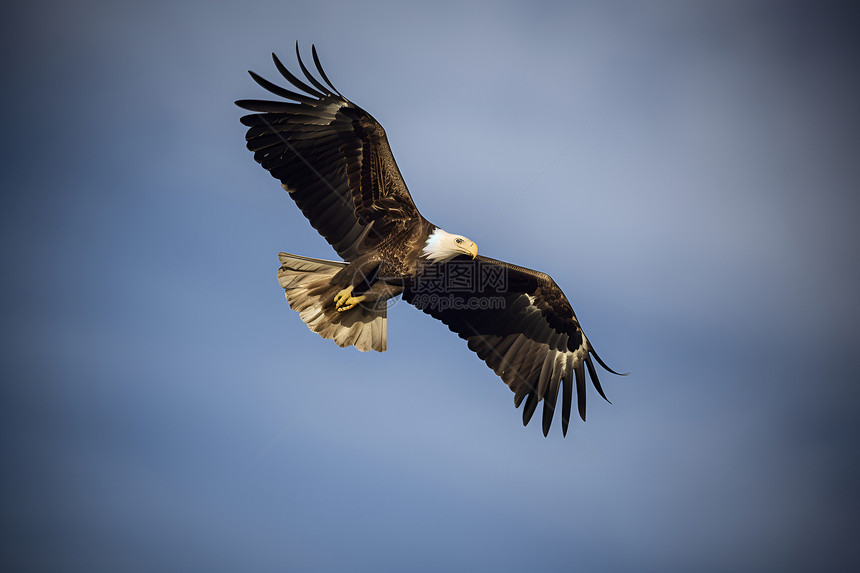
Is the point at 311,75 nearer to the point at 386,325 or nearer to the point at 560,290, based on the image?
the point at 386,325

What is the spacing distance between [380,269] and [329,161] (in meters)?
1.42

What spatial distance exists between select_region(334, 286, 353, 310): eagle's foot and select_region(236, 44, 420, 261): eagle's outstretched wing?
23.3 inches

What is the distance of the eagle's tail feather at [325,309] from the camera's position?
893 cm

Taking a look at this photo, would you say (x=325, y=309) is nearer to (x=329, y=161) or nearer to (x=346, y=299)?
(x=346, y=299)

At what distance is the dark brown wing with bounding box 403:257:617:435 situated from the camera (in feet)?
30.7

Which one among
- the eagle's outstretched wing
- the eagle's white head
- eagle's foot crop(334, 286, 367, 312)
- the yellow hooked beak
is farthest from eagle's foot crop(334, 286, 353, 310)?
the yellow hooked beak

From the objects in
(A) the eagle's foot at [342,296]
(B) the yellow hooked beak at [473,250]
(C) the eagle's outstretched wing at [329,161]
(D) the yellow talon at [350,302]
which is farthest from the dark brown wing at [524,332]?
(C) the eagle's outstretched wing at [329,161]

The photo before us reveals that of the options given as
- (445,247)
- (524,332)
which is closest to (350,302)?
(445,247)

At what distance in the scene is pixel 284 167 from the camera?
841cm

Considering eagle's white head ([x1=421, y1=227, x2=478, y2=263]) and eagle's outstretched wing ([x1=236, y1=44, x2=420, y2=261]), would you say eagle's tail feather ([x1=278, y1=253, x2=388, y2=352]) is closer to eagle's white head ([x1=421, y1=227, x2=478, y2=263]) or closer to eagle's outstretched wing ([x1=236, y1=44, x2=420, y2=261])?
eagle's outstretched wing ([x1=236, y1=44, x2=420, y2=261])

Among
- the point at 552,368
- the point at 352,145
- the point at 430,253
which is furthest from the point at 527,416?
the point at 352,145

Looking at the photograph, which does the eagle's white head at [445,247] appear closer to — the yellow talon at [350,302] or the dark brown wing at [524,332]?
the dark brown wing at [524,332]

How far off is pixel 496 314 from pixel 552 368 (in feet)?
3.53

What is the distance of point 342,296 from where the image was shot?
8820 mm
